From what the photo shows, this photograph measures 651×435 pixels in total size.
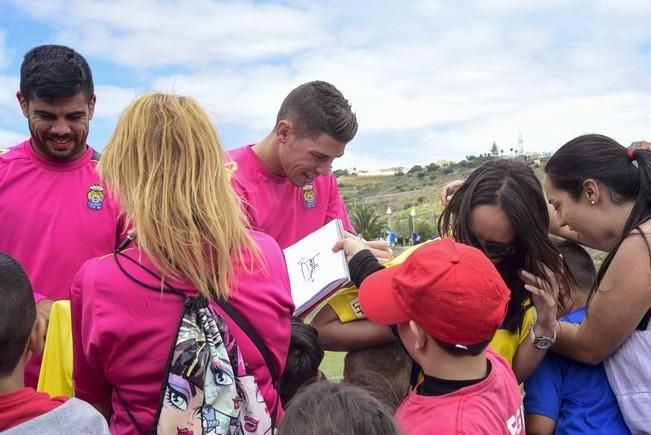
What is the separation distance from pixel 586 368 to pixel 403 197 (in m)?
64.3

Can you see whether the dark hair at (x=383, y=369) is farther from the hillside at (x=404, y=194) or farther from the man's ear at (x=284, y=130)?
the hillside at (x=404, y=194)

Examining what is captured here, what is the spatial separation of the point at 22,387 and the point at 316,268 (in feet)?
3.96

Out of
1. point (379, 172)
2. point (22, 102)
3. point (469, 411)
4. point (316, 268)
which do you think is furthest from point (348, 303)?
point (379, 172)

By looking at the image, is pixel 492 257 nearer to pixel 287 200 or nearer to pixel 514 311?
pixel 514 311

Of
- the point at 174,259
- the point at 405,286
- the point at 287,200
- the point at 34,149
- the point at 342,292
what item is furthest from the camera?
the point at 287,200

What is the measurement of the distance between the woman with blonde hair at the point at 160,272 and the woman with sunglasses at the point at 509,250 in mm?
542

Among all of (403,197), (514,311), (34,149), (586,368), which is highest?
(34,149)

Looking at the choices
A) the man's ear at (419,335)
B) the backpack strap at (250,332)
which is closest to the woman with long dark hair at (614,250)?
the man's ear at (419,335)

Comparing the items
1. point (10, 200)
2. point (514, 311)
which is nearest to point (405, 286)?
point (514, 311)

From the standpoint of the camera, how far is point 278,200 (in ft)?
11.8

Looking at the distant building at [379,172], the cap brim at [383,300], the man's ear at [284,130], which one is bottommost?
the distant building at [379,172]

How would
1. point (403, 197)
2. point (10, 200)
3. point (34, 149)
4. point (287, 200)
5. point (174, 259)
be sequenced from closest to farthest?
point (174, 259)
point (10, 200)
point (34, 149)
point (287, 200)
point (403, 197)

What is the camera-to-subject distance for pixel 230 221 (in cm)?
198

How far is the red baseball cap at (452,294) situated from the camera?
77.6 inches
